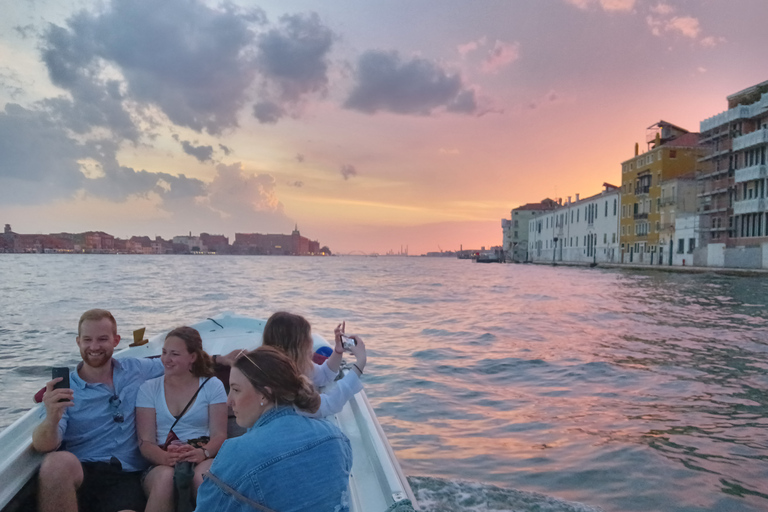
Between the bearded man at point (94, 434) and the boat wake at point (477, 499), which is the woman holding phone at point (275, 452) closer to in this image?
the bearded man at point (94, 434)

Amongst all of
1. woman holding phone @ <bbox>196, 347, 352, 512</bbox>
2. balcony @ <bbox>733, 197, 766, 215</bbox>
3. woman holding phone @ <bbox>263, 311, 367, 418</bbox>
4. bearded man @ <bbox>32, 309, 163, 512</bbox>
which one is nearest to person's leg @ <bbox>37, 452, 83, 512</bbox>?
bearded man @ <bbox>32, 309, 163, 512</bbox>

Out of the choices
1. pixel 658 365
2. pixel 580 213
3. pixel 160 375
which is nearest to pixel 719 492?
pixel 160 375

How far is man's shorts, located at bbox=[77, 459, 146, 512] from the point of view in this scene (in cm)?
288

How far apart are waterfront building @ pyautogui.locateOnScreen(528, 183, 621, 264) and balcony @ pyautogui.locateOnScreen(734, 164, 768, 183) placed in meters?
19.9

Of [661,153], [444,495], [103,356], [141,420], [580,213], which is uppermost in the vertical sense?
[661,153]

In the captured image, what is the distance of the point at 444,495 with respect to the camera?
4543mm

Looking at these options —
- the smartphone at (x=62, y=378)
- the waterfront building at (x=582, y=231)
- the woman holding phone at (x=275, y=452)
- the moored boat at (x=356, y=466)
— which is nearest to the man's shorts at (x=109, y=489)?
the moored boat at (x=356, y=466)

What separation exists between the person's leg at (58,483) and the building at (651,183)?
55492 millimetres

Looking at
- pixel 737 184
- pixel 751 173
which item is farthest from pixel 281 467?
pixel 737 184

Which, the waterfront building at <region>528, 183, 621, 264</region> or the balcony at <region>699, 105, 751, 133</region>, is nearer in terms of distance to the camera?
the balcony at <region>699, 105, 751, 133</region>

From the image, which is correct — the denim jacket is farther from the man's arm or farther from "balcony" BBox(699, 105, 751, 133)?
"balcony" BBox(699, 105, 751, 133)

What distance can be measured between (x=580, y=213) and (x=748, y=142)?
32.2m

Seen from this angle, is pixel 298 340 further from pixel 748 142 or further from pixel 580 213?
pixel 580 213

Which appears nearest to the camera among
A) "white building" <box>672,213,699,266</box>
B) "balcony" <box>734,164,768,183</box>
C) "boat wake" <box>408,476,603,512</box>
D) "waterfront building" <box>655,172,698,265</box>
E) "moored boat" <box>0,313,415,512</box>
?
"moored boat" <box>0,313,415,512</box>
